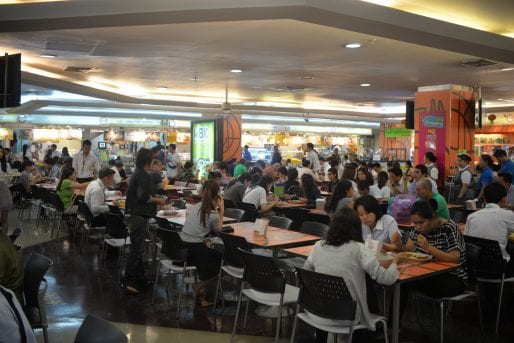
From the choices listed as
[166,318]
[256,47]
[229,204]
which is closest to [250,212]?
[229,204]

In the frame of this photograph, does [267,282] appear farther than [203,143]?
No

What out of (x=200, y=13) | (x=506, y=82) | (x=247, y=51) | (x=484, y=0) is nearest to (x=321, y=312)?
(x=200, y=13)

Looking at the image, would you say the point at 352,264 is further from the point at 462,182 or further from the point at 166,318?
the point at 462,182

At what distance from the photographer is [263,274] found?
3529 millimetres

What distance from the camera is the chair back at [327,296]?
2893 mm

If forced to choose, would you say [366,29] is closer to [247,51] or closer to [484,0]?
[484,0]

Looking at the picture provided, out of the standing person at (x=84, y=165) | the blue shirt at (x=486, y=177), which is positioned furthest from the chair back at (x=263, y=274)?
the standing person at (x=84, y=165)

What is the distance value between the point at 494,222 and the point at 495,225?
27 mm

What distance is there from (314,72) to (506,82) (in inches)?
156

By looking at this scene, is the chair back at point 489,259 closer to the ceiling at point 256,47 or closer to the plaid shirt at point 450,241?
the plaid shirt at point 450,241

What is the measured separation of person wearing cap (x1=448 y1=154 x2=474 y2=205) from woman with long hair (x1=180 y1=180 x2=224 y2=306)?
493 centimetres

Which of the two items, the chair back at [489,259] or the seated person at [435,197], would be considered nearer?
the chair back at [489,259]

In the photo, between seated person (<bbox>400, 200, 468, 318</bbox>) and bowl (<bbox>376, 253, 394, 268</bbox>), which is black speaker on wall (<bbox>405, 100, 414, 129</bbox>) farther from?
bowl (<bbox>376, 253, 394, 268</bbox>)

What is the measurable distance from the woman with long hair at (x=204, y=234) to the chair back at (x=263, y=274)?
38.1 inches
